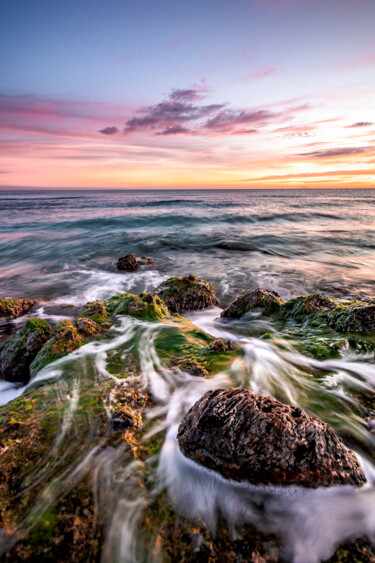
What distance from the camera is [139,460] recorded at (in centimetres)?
254

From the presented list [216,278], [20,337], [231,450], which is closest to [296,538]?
[231,450]

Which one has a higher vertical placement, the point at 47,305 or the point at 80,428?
the point at 80,428

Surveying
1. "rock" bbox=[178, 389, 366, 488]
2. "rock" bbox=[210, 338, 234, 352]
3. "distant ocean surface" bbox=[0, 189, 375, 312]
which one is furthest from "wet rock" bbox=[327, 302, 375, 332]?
"distant ocean surface" bbox=[0, 189, 375, 312]

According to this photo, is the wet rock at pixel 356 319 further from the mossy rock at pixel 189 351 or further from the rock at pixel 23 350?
the rock at pixel 23 350

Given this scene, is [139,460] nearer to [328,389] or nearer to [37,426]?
[37,426]

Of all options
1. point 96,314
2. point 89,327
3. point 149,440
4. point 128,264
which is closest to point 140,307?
point 96,314

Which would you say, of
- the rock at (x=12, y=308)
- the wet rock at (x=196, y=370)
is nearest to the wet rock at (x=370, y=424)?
the wet rock at (x=196, y=370)

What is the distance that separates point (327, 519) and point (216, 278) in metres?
10.1

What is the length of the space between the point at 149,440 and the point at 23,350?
3.35 m

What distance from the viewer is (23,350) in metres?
4.89

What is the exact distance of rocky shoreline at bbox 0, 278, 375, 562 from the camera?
1918mm

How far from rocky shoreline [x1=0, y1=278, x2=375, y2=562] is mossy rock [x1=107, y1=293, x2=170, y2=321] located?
1.41 metres

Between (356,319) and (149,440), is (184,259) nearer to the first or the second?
(356,319)

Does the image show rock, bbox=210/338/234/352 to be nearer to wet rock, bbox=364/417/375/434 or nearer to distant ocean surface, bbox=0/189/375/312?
wet rock, bbox=364/417/375/434
